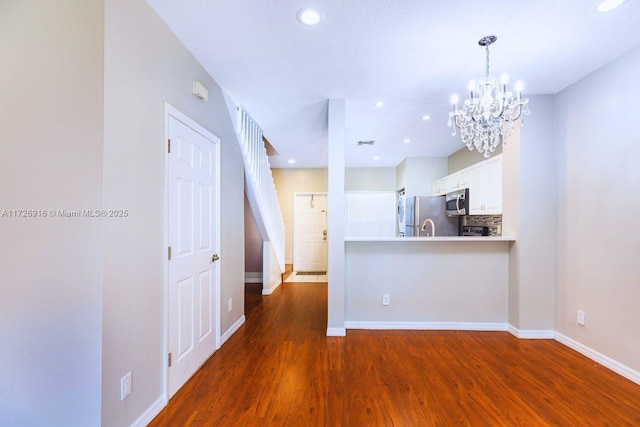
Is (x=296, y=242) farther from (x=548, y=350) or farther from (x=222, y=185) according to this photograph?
(x=548, y=350)

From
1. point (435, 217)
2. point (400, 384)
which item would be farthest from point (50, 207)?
point (435, 217)

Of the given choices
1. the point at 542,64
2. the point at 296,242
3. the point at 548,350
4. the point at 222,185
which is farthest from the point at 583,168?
the point at 296,242

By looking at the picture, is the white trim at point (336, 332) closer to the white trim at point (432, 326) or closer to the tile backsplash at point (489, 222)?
the white trim at point (432, 326)

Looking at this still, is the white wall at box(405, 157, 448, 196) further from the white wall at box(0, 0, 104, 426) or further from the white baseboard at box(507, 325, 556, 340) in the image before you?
the white wall at box(0, 0, 104, 426)

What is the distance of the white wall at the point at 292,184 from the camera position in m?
6.97

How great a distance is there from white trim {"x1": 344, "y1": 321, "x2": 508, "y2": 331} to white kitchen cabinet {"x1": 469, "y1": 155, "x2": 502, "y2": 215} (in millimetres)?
1403

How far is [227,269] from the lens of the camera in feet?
9.90

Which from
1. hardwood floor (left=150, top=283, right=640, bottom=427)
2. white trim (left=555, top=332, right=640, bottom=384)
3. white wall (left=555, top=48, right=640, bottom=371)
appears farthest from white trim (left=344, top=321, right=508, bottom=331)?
white wall (left=555, top=48, right=640, bottom=371)

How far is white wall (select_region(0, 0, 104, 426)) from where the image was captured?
1.29m

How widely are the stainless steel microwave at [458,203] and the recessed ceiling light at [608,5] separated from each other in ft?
9.30

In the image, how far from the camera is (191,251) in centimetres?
227

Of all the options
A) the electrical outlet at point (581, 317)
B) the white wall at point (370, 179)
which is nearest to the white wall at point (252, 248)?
the white wall at point (370, 179)

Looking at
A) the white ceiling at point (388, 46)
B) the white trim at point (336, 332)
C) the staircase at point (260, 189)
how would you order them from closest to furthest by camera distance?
the white ceiling at point (388, 46) < the white trim at point (336, 332) < the staircase at point (260, 189)

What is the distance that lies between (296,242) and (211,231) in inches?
174
